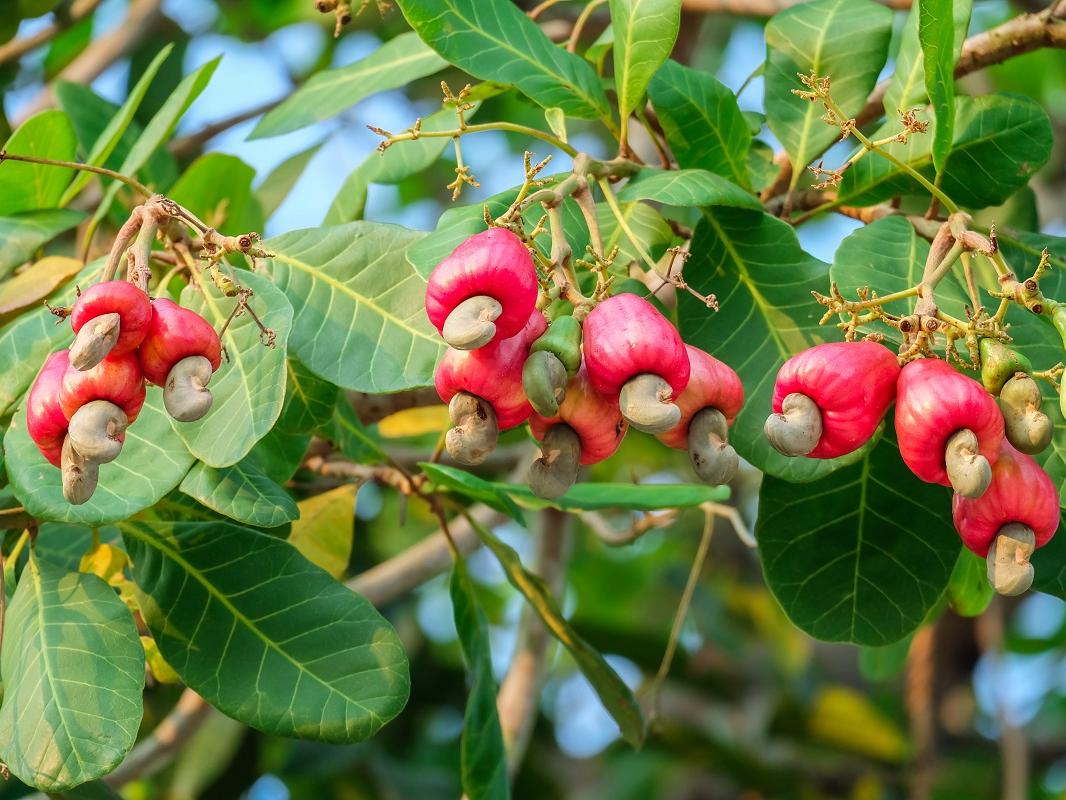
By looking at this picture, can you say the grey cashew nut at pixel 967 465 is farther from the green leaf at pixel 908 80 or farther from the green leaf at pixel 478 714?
the green leaf at pixel 478 714

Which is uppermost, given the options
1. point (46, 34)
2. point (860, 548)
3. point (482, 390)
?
point (482, 390)

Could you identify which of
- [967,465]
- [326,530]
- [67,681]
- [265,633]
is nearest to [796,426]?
[967,465]

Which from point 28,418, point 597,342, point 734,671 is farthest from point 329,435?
point 734,671

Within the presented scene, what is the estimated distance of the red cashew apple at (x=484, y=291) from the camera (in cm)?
112

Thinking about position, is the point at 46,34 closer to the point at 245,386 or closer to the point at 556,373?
the point at 245,386

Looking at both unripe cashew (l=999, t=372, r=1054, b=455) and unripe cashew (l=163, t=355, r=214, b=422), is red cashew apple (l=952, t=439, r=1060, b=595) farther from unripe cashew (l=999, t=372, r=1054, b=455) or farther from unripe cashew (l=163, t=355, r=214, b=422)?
unripe cashew (l=163, t=355, r=214, b=422)

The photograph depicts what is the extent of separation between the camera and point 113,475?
56.7 inches

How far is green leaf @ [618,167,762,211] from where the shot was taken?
1.41m

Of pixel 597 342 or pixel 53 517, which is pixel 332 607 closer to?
pixel 53 517

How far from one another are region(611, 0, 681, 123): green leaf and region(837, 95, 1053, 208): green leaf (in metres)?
0.30

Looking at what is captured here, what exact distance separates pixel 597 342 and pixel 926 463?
0.97ft

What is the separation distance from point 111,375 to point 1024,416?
2.52 ft

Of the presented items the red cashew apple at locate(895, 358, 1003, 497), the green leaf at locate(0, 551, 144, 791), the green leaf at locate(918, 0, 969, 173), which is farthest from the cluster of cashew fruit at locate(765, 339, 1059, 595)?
the green leaf at locate(0, 551, 144, 791)

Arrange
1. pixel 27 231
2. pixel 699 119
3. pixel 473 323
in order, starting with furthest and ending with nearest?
1. pixel 27 231
2. pixel 699 119
3. pixel 473 323
